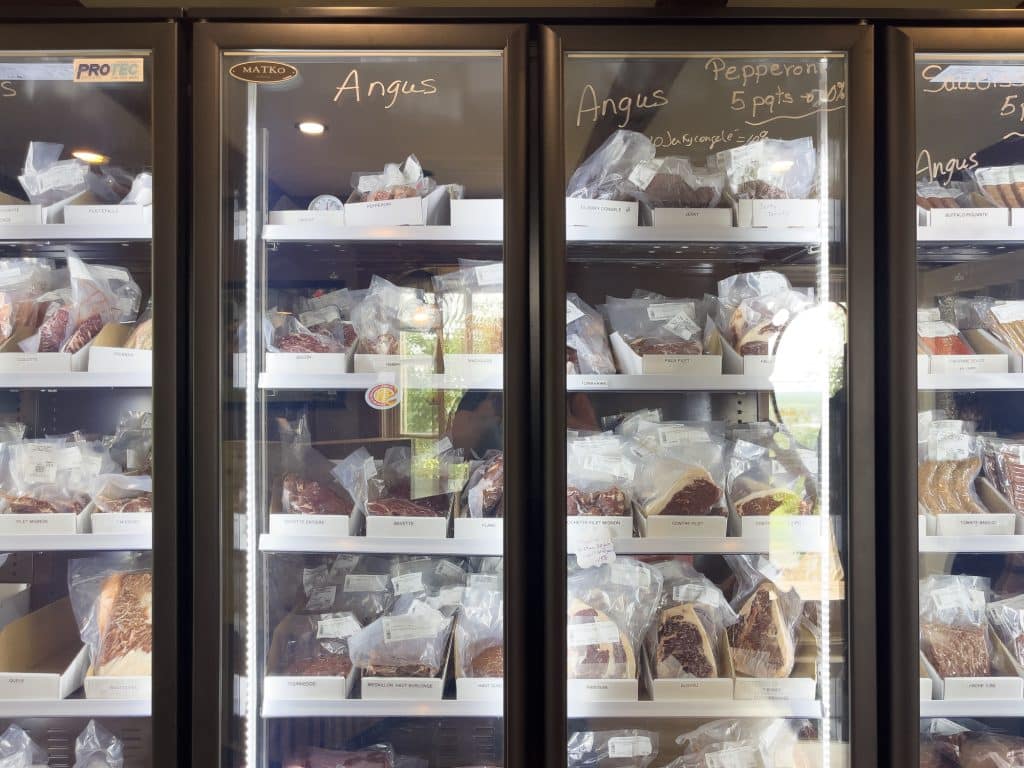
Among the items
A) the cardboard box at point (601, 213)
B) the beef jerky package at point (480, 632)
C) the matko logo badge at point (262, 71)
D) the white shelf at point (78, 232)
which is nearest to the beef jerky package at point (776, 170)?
the cardboard box at point (601, 213)

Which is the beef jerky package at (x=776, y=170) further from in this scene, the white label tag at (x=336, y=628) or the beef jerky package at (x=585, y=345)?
the white label tag at (x=336, y=628)

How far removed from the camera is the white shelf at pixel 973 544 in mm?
1473

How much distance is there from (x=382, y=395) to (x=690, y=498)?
808mm

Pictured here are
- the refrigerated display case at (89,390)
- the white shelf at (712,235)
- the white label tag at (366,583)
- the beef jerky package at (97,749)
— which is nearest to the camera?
the refrigerated display case at (89,390)

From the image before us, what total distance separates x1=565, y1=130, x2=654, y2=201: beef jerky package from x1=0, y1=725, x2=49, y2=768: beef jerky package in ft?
6.33

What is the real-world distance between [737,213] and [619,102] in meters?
0.40

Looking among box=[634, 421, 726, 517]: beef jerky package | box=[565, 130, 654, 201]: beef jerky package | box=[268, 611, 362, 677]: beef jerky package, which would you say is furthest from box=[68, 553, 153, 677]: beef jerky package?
box=[565, 130, 654, 201]: beef jerky package

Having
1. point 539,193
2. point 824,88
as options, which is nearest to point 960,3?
point 824,88

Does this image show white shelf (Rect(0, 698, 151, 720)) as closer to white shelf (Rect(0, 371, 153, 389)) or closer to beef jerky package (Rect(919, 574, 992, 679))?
white shelf (Rect(0, 371, 153, 389))

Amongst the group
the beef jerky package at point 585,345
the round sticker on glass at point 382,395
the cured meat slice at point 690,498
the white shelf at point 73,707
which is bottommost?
the white shelf at point 73,707

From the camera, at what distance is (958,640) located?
1578mm

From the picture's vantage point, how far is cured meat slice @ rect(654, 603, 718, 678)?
1562mm

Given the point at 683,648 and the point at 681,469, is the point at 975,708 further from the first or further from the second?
the point at 681,469

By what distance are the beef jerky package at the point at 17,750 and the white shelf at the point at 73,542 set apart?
0.50 m
